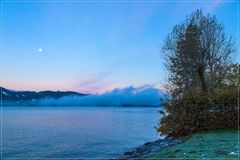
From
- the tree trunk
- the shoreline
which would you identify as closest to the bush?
the shoreline

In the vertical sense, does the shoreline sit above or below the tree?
below

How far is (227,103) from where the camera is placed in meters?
27.0

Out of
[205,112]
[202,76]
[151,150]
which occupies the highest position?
[202,76]

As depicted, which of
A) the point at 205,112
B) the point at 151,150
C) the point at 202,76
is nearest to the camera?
the point at 151,150

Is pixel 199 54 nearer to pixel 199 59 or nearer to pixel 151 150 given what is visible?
pixel 199 59

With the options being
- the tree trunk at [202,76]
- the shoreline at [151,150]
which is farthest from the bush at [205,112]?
the tree trunk at [202,76]

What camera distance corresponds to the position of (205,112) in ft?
89.2

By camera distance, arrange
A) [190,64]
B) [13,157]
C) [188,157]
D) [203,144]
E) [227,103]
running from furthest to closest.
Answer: [190,64]
[13,157]
[227,103]
[203,144]
[188,157]

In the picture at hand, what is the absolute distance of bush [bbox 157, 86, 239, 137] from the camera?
26828 millimetres

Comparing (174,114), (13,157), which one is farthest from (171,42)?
(13,157)

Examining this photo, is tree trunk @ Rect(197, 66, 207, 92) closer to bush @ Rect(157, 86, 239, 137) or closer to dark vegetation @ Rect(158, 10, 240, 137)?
dark vegetation @ Rect(158, 10, 240, 137)

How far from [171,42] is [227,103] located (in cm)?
1449

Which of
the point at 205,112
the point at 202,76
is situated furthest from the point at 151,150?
the point at 202,76

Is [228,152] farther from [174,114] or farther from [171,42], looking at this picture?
[171,42]
